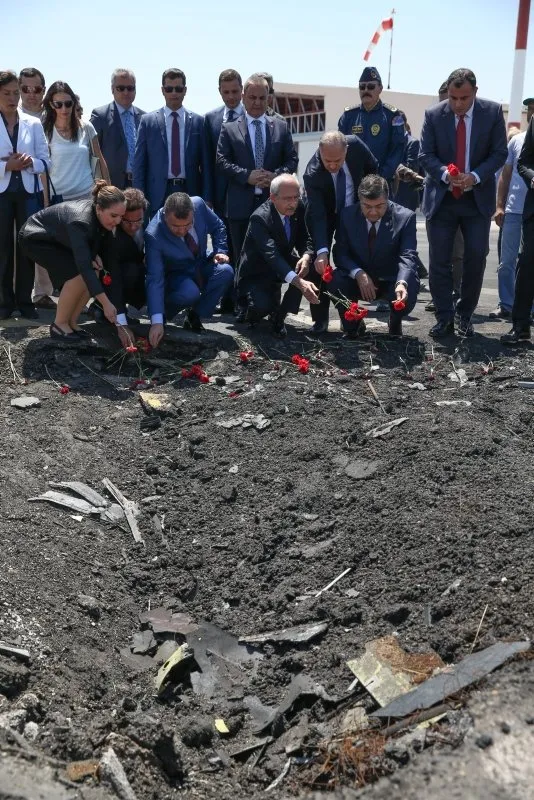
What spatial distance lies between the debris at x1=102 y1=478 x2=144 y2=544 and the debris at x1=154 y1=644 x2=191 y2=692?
985mm

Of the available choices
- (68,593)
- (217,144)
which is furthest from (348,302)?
(68,593)

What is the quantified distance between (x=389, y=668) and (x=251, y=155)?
528 centimetres

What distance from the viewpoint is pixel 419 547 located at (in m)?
3.86

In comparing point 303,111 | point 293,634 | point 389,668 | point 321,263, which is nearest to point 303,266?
point 321,263

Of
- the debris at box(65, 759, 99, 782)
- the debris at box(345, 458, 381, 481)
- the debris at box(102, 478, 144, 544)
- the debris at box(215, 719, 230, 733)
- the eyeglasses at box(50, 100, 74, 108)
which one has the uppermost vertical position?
the eyeglasses at box(50, 100, 74, 108)

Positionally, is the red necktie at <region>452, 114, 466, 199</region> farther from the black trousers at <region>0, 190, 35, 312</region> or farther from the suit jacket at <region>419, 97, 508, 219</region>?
the black trousers at <region>0, 190, 35, 312</region>

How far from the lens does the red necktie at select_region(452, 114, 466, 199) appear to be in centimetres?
668

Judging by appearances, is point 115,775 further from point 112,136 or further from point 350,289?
point 112,136

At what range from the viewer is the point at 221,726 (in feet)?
10.8

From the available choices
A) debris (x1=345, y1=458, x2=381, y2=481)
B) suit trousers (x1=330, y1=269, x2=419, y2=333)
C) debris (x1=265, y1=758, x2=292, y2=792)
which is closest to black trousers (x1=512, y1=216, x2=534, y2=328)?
suit trousers (x1=330, y1=269, x2=419, y2=333)

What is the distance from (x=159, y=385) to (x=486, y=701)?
389 centimetres

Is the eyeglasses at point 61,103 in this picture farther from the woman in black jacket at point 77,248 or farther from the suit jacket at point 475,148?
the suit jacket at point 475,148

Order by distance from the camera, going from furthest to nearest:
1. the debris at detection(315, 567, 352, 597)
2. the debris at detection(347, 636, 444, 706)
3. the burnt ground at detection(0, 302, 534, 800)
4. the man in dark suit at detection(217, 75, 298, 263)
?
the man in dark suit at detection(217, 75, 298, 263) < the debris at detection(315, 567, 352, 597) < the debris at detection(347, 636, 444, 706) < the burnt ground at detection(0, 302, 534, 800)

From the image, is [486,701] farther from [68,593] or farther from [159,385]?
[159,385]
